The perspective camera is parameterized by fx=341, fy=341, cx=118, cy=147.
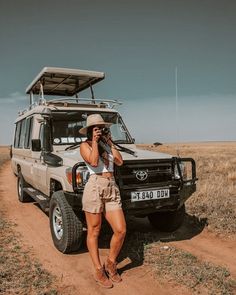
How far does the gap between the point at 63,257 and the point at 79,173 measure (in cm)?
128

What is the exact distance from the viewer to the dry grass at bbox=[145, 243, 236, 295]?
3935mm

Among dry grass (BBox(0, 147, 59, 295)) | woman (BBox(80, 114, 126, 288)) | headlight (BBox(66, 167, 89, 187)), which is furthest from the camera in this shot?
headlight (BBox(66, 167, 89, 187))

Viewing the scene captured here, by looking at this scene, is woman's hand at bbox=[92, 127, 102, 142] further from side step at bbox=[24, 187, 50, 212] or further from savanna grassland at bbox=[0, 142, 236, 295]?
side step at bbox=[24, 187, 50, 212]

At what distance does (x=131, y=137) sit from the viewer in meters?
7.06

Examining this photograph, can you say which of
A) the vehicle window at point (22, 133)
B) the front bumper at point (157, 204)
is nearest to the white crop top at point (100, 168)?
the front bumper at point (157, 204)

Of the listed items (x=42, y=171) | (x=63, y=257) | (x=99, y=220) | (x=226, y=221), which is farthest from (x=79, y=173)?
(x=226, y=221)

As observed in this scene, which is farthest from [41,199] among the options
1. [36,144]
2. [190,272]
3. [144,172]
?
[190,272]

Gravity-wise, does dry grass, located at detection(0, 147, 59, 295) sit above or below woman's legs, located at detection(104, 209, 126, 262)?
below

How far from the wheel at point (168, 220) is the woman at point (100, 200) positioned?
2148 millimetres

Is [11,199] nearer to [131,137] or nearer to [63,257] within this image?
[131,137]

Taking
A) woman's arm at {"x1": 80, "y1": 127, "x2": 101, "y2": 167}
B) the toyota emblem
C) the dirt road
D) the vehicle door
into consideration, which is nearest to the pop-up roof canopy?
the vehicle door

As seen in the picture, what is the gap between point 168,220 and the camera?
6.21 m

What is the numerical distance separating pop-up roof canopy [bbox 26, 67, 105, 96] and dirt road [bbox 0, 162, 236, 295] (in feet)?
10.5

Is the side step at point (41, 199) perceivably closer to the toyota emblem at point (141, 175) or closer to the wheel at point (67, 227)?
the wheel at point (67, 227)
